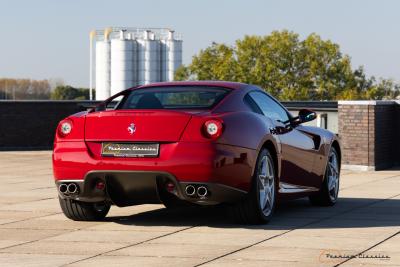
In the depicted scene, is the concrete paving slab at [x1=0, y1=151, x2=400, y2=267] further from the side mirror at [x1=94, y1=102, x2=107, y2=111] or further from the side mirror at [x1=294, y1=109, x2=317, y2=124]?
the side mirror at [x1=94, y1=102, x2=107, y2=111]

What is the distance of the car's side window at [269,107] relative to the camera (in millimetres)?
10516

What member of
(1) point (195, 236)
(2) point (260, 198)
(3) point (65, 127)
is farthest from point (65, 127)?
(2) point (260, 198)

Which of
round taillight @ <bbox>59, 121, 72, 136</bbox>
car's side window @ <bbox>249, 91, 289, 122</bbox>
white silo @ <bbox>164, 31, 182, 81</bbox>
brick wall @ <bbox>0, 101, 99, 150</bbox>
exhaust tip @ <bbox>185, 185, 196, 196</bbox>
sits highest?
white silo @ <bbox>164, 31, 182, 81</bbox>

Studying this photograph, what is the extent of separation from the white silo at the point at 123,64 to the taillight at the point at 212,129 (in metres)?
180

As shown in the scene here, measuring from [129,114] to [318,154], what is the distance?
119 inches

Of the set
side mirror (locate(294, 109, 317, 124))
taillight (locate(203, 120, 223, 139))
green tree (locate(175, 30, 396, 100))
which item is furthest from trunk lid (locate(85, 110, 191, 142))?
green tree (locate(175, 30, 396, 100))

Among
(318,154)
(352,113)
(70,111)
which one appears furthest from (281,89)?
(318,154)

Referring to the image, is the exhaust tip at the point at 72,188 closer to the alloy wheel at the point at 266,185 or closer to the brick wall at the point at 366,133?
the alloy wheel at the point at 266,185

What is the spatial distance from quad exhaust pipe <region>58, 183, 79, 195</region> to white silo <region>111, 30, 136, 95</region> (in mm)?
179518

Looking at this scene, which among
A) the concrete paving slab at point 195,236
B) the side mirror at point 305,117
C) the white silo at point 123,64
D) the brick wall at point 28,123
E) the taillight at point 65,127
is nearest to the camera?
the concrete paving slab at point 195,236

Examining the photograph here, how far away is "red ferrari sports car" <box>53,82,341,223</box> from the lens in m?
9.18

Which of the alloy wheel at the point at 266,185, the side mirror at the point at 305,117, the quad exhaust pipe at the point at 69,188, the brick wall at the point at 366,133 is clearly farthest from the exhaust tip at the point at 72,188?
the brick wall at the point at 366,133

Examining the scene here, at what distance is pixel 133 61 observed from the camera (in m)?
191

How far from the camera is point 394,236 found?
8992 millimetres
